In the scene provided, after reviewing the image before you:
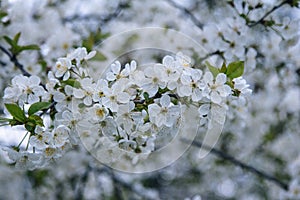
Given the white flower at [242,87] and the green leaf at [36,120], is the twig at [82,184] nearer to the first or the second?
the green leaf at [36,120]

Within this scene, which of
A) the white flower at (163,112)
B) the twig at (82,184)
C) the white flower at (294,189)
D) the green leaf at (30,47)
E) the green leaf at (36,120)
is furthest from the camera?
the twig at (82,184)

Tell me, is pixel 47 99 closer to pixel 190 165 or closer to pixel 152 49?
pixel 152 49

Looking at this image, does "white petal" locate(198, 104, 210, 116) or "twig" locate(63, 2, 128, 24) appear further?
"twig" locate(63, 2, 128, 24)

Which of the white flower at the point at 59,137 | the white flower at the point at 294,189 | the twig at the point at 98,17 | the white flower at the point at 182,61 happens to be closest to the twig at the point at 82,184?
the twig at the point at 98,17

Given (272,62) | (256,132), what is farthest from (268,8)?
(256,132)

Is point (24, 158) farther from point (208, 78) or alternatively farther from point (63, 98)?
point (208, 78)

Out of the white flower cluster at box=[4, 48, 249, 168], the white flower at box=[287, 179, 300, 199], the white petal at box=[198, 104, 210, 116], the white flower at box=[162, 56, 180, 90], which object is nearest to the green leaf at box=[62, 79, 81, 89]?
the white flower cluster at box=[4, 48, 249, 168]

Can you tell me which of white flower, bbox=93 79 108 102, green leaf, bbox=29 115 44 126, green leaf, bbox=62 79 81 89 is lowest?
green leaf, bbox=29 115 44 126

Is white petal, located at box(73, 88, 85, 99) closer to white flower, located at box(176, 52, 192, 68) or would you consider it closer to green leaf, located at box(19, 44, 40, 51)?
white flower, located at box(176, 52, 192, 68)
